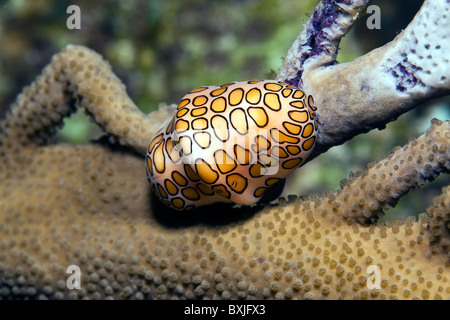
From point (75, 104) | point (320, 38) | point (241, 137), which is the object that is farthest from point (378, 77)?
point (75, 104)

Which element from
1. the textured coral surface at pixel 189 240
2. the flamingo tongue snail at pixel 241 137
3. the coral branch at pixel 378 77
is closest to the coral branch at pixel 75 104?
the textured coral surface at pixel 189 240

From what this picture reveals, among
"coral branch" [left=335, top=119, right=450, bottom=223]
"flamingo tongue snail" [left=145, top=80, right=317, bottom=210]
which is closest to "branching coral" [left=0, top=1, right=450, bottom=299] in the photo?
"coral branch" [left=335, top=119, right=450, bottom=223]

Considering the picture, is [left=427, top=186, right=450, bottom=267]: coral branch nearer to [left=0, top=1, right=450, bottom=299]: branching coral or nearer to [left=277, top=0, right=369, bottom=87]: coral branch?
[left=0, top=1, right=450, bottom=299]: branching coral

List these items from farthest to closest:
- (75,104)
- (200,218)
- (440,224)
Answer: (75,104) → (200,218) → (440,224)

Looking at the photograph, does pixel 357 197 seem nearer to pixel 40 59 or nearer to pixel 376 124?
pixel 376 124

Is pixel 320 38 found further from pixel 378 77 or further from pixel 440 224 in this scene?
pixel 440 224

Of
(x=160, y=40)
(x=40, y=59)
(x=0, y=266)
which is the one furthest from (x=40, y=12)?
(x=0, y=266)

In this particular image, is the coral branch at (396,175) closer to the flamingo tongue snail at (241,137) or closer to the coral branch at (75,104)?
the flamingo tongue snail at (241,137)
